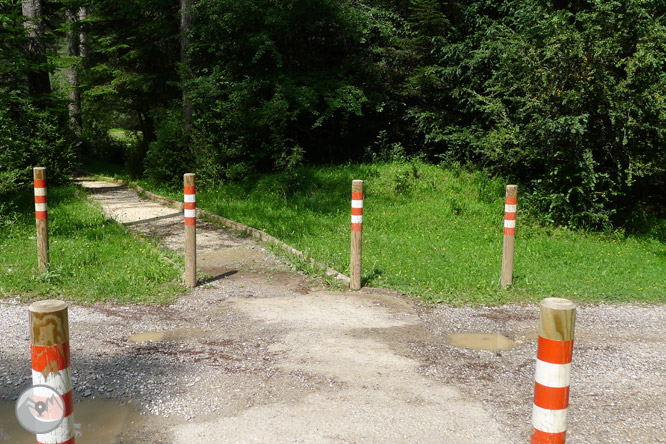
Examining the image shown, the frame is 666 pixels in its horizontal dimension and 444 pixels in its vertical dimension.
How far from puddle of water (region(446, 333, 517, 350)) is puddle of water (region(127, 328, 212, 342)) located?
93.3 inches

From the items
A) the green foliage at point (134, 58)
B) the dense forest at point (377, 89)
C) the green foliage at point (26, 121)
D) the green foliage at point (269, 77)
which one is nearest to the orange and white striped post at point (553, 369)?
the dense forest at point (377, 89)

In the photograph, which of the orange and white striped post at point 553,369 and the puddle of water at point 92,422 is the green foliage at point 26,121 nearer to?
the puddle of water at point 92,422

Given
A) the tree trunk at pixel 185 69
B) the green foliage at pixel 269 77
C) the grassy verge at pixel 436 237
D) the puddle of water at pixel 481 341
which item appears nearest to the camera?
the puddle of water at pixel 481 341

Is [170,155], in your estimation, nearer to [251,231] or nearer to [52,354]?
[251,231]

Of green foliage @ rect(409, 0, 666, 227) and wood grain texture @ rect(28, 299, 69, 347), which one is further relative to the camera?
green foliage @ rect(409, 0, 666, 227)

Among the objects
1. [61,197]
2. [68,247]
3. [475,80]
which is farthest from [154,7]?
[68,247]

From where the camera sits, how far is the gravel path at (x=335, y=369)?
375 cm

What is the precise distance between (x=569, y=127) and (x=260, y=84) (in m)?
8.36

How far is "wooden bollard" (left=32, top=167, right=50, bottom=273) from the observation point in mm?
7070

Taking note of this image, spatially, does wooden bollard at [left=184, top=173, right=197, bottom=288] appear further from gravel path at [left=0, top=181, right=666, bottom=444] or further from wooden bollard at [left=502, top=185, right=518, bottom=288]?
wooden bollard at [left=502, top=185, right=518, bottom=288]

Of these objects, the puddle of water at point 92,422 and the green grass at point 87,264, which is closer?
the puddle of water at point 92,422

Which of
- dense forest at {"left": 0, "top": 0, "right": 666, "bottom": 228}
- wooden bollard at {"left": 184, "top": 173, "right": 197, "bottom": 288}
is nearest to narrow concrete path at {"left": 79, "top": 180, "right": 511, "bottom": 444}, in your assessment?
wooden bollard at {"left": 184, "top": 173, "right": 197, "bottom": 288}

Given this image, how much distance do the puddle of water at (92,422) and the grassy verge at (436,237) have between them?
392 centimetres

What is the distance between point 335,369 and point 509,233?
11.9ft
